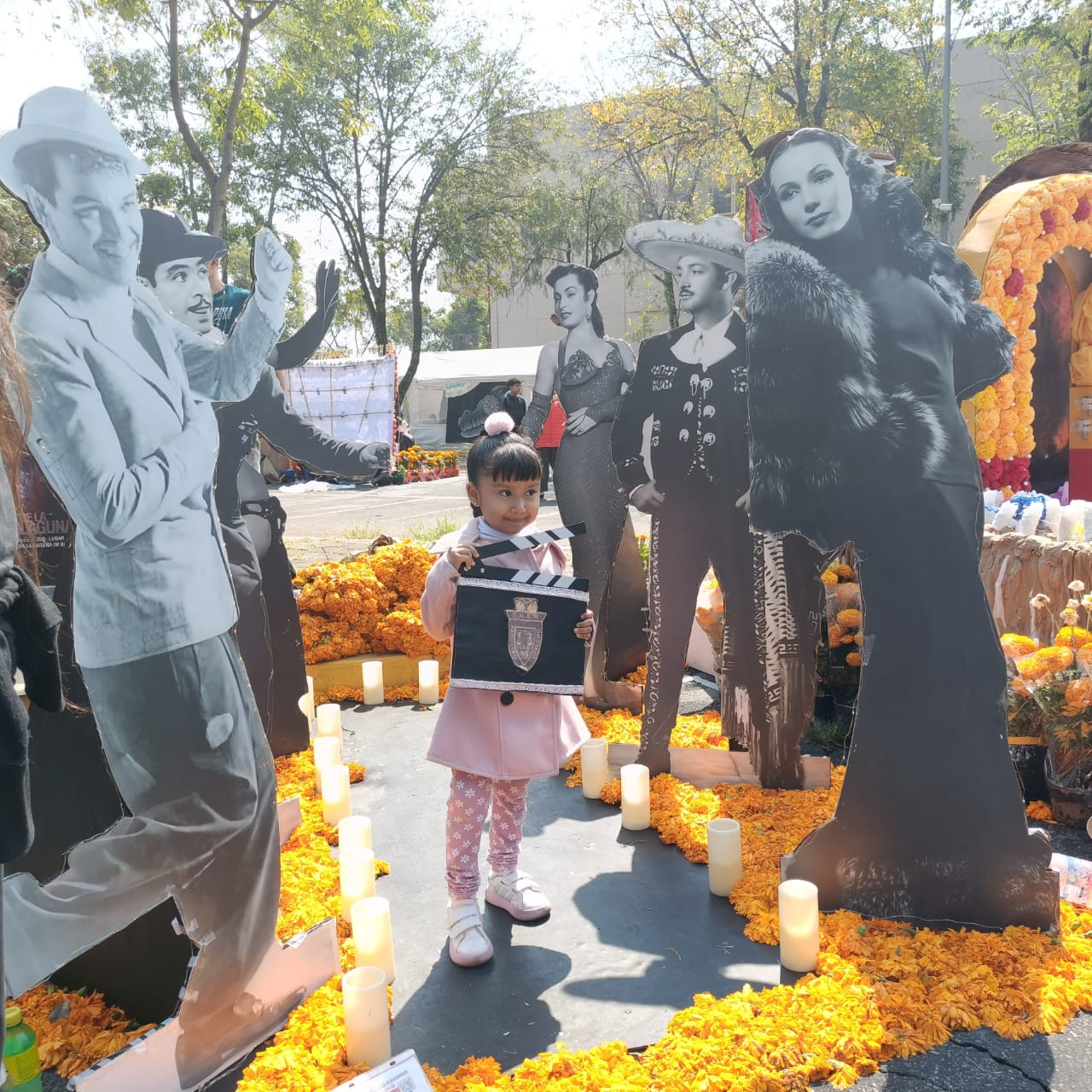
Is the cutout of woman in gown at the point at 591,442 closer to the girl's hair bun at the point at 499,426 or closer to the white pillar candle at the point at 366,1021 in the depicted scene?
the girl's hair bun at the point at 499,426

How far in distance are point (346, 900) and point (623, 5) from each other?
19953mm

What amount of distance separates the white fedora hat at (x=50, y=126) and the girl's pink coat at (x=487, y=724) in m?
1.50

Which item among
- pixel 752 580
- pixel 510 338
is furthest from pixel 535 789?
pixel 510 338

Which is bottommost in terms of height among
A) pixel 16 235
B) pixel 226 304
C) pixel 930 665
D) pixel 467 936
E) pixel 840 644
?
pixel 467 936

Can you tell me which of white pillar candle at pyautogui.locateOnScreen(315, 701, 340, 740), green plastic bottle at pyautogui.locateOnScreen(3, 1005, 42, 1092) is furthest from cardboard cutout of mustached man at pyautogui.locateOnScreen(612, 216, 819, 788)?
green plastic bottle at pyautogui.locateOnScreen(3, 1005, 42, 1092)

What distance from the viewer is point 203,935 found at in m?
2.50

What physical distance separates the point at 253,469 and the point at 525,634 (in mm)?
2331

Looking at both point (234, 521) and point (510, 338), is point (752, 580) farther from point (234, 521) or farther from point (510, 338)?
point (510, 338)

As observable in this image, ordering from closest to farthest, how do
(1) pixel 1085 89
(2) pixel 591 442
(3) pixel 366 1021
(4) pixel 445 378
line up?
(3) pixel 366 1021 < (2) pixel 591 442 < (1) pixel 1085 89 < (4) pixel 445 378

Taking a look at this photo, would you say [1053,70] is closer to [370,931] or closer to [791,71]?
[791,71]

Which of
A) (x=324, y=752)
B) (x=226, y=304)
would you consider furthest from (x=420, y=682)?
(x=226, y=304)

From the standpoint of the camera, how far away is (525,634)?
2998mm

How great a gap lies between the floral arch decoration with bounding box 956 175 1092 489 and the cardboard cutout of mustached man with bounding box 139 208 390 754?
483 cm

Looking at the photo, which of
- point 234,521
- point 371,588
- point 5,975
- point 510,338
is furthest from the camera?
point 510,338
